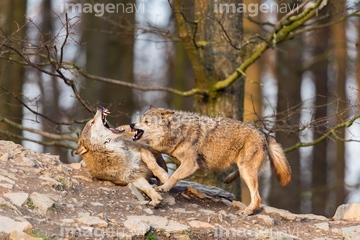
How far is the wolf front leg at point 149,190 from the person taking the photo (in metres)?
9.37

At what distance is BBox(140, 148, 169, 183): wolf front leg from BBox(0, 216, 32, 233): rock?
108 inches

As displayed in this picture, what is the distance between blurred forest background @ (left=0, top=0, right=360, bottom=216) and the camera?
13.3m

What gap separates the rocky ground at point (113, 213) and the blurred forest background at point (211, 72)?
1.75m

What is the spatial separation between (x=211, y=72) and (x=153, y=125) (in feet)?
11.7

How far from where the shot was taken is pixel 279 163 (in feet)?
34.3

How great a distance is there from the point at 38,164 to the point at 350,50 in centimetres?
1658

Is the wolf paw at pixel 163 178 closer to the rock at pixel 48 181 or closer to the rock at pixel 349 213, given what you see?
the rock at pixel 48 181

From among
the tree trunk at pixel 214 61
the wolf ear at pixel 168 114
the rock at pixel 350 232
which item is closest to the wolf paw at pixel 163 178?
the wolf ear at pixel 168 114

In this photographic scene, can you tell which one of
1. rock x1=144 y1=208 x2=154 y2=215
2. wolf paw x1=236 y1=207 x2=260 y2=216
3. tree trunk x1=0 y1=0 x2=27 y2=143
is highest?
tree trunk x1=0 y1=0 x2=27 y2=143

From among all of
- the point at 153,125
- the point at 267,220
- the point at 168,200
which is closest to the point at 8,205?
the point at 168,200

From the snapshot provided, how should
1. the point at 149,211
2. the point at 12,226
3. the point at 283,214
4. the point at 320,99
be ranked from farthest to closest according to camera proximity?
the point at 320,99
the point at 283,214
the point at 149,211
the point at 12,226

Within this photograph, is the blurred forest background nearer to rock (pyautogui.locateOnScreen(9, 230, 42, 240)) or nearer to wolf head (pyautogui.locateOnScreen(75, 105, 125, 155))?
wolf head (pyautogui.locateOnScreen(75, 105, 125, 155))

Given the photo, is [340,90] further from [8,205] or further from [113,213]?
[8,205]

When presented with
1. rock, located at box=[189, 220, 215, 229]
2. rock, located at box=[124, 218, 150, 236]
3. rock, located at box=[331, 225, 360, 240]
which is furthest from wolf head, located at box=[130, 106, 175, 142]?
rock, located at box=[331, 225, 360, 240]
